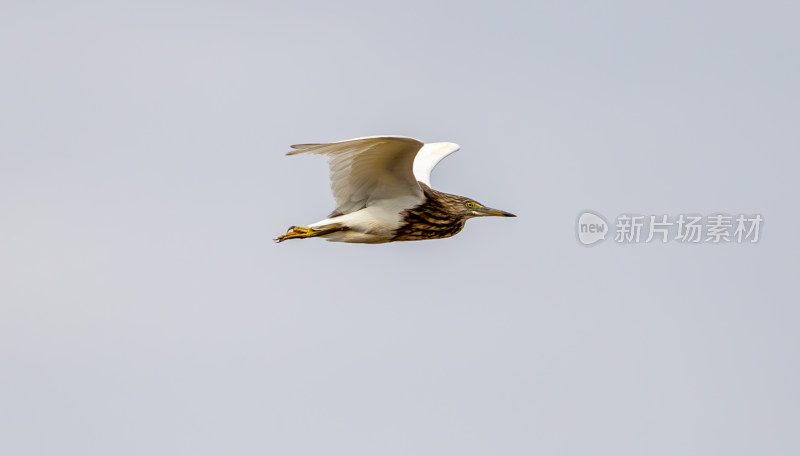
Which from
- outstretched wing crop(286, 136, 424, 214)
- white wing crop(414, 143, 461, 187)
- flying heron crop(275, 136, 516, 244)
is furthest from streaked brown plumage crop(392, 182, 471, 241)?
white wing crop(414, 143, 461, 187)

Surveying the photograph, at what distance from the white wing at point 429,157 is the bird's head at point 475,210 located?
3.28 ft

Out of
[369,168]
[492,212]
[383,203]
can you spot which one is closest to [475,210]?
[492,212]

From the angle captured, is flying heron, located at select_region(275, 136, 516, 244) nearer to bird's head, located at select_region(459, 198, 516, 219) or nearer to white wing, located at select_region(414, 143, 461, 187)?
bird's head, located at select_region(459, 198, 516, 219)

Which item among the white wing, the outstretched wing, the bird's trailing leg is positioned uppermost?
the white wing

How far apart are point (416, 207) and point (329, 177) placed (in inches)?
51.7

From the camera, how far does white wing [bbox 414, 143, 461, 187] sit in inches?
914

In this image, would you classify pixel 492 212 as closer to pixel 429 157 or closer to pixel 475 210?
pixel 475 210

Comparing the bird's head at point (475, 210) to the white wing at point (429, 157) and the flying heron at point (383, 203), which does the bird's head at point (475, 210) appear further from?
the white wing at point (429, 157)

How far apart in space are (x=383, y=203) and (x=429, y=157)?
251cm

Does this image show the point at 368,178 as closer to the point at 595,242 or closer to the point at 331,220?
the point at 331,220

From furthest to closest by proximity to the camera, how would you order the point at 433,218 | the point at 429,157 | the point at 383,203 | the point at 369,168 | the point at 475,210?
the point at 429,157 → the point at 475,210 → the point at 433,218 → the point at 383,203 → the point at 369,168

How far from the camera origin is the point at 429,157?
23.6 m

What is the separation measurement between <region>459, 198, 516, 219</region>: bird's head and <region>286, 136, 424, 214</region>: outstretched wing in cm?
101

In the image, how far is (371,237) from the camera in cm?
2147
